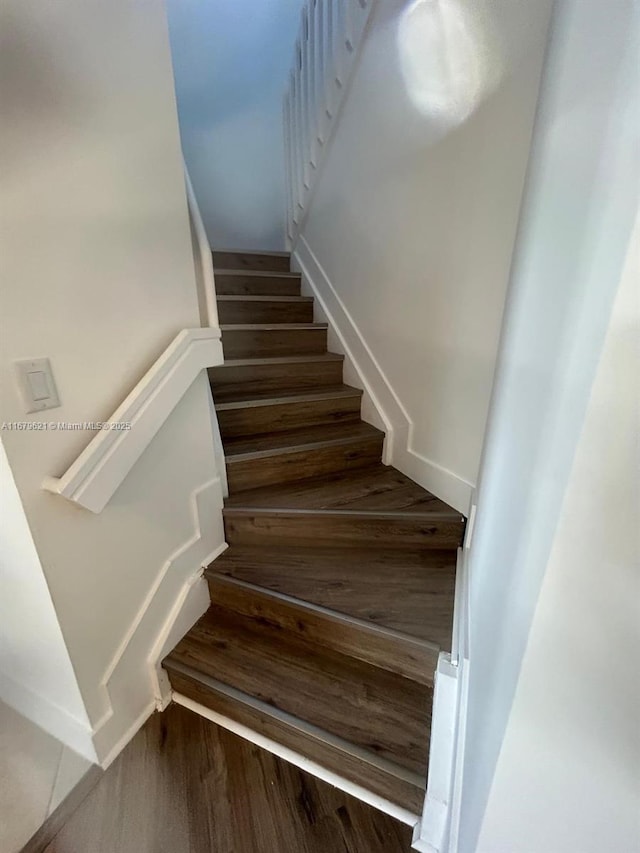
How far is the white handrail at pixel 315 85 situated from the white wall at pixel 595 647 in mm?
2516

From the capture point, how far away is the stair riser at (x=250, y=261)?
2809 millimetres

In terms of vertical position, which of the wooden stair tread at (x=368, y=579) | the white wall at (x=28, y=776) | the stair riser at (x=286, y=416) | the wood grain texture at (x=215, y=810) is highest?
the stair riser at (x=286, y=416)

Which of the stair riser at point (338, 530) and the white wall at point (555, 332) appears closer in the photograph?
the white wall at point (555, 332)

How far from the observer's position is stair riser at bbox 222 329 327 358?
7.46ft

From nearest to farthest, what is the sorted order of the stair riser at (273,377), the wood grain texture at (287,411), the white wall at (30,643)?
1. the white wall at (30,643)
2. the wood grain texture at (287,411)
3. the stair riser at (273,377)

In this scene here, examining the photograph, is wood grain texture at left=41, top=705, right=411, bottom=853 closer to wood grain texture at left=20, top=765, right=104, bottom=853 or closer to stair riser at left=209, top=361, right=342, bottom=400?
wood grain texture at left=20, top=765, right=104, bottom=853

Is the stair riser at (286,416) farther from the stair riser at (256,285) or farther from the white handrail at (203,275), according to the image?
the stair riser at (256,285)

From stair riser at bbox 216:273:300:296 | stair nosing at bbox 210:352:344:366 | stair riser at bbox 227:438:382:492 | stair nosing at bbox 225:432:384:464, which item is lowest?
stair riser at bbox 227:438:382:492

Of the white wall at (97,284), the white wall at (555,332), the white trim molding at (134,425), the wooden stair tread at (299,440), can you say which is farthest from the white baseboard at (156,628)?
the white wall at (555,332)

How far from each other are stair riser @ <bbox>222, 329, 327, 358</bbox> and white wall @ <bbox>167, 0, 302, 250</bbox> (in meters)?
1.41

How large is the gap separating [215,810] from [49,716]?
619 mm

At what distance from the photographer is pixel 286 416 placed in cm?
206

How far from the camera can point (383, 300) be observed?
6.77ft

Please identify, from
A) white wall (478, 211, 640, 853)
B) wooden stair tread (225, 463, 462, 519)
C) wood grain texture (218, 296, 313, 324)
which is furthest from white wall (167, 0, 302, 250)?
white wall (478, 211, 640, 853)
